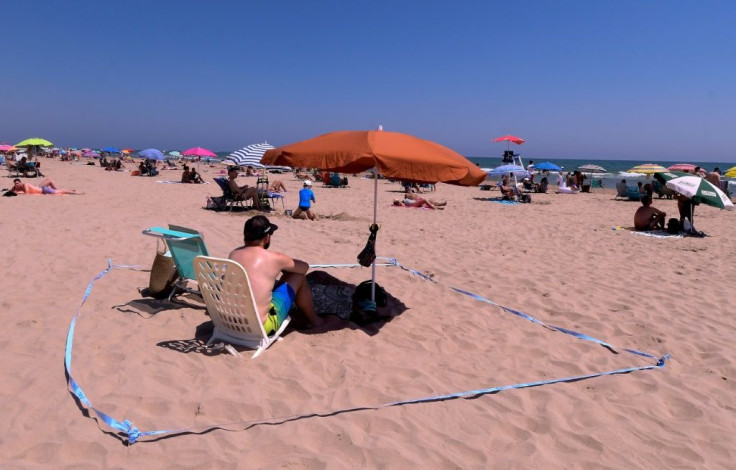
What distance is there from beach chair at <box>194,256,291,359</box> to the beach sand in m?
0.15

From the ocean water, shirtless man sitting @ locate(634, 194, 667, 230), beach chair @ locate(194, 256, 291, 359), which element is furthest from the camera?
the ocean water

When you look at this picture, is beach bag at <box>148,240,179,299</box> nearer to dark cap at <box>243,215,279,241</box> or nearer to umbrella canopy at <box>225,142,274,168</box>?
dark cap at <box>243,215,279,241</box>

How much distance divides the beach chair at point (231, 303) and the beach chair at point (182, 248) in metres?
0.78

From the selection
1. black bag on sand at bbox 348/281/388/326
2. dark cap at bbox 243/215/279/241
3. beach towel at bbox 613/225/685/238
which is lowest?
black bag on sand at bbox 348/281/388/326

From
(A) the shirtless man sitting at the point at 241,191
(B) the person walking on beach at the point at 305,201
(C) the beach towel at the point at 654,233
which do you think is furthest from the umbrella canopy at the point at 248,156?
(C) the beach towel at the point at 654,233

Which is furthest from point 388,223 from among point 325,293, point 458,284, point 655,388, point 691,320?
point 655,388

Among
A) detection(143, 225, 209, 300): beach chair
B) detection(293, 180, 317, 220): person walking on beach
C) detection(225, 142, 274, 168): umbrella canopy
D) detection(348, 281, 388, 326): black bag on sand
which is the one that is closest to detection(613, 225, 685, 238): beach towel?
detection(293, 180, 317, 220): person walking on beach

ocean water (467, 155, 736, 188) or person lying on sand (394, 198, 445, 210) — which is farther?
ocean water (467, 155, 736, 188)

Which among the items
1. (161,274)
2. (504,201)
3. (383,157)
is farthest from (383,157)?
(504,201)

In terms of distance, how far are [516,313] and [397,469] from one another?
269 centimetres

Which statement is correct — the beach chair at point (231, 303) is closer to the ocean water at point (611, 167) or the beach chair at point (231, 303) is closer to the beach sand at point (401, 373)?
the beach sand at point (401, 373)

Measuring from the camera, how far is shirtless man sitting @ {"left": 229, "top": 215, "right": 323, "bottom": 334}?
3.47m

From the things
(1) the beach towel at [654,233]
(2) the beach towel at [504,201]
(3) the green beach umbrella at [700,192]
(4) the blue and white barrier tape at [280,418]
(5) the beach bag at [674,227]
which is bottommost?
(4) the blue and white barrier tape at [280,418]

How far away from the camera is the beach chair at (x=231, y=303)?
325 centimetres
